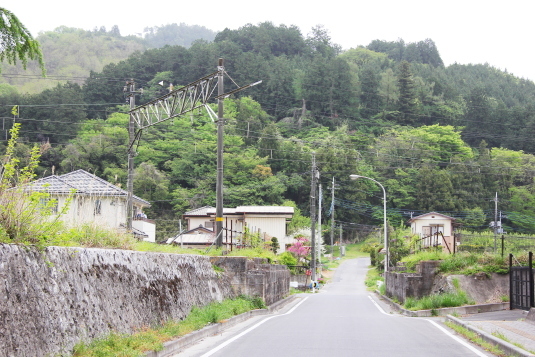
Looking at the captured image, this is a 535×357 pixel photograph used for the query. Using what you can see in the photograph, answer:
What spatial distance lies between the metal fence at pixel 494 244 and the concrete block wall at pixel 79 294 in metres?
13.6

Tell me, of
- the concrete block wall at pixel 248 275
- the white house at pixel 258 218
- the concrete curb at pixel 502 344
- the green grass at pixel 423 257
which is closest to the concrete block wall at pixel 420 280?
the green grass at pixel 423 257

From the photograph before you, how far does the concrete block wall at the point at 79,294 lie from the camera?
5.98 meters

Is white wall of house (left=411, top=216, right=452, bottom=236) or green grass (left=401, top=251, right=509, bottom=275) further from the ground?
white wall of house (left=411, top=216, right=452, bottom=236)

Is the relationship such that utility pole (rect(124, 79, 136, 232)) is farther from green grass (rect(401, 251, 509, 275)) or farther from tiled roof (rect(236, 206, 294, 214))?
tiled roof (rect(236, 206, 294, 214))

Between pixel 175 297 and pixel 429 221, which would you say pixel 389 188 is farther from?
pixel 175 297

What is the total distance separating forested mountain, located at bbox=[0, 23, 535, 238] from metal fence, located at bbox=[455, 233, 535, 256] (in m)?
26.2

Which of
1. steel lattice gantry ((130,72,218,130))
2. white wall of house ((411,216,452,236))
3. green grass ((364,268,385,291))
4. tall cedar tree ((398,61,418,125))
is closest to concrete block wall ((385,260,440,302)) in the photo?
steel lattice gantry ((130,72,218,130))

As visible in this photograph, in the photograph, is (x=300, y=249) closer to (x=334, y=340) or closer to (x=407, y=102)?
(x=334, y=340)

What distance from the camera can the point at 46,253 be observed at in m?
6.91

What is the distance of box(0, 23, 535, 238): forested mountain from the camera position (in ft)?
198

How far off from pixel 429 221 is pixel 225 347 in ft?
193

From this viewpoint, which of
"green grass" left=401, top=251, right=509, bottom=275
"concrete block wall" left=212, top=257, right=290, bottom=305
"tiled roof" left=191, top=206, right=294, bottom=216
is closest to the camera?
"concrete block wall" left=212, top=257, right=290, bottom=305

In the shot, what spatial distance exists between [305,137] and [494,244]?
6443 cm

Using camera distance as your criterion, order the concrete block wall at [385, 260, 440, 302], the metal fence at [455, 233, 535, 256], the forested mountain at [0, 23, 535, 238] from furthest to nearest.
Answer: the forested mountain at [0, 23, 535, 238] → the metal fence at [455, 233, 535, 256] → the concrete block wall at [385, 260, 440, 302]
